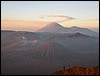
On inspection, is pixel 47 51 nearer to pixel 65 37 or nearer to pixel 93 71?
pixel 65 37

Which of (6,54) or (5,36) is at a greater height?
(5,36)

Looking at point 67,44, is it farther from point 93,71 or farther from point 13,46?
point 93,71

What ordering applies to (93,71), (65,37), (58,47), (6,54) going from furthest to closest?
(65,37)
(58,47)
(6,54)
(93,71)

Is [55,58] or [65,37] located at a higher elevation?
[65,37]

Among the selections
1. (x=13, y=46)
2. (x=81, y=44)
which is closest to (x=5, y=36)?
(x=13, y=46)

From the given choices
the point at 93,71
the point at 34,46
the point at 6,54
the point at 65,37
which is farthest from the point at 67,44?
the point at 93,71

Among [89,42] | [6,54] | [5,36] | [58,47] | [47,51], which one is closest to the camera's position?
[6,54]

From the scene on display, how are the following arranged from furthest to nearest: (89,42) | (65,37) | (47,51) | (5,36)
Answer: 1. (89,42)
2. (65,37)
3. (5,36)
4. (47,51)

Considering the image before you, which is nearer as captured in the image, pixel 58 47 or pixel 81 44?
pixel 58 47

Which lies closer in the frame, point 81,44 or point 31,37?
point 31,37
